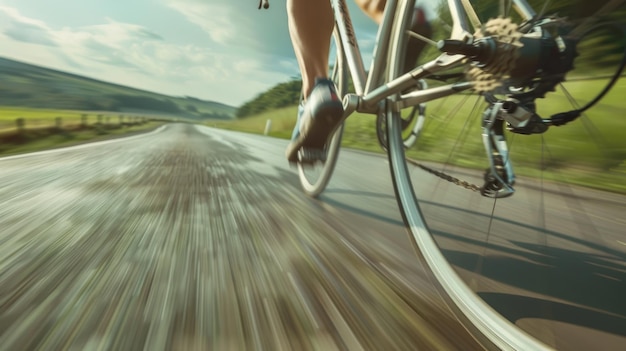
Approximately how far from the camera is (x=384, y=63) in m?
2.28

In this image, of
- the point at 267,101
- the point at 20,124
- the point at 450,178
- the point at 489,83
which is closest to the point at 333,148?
the point at 450,178

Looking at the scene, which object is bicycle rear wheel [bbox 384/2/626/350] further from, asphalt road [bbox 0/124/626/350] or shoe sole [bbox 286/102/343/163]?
shoe sole [bbox 286/102/343/163]

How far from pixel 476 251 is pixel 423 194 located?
0.36 meters

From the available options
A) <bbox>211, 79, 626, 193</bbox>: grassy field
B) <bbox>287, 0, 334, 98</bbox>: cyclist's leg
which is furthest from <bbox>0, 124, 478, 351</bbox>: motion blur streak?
<bbox>287, 0, 334, 98</bbox>: cyclist's leg

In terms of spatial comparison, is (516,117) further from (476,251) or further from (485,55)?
(476,251)

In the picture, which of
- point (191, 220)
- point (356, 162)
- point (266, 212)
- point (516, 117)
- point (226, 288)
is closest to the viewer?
point (516, 117)

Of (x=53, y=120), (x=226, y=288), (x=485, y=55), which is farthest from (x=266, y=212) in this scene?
(x=53, y=120)

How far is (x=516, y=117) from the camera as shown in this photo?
4.39 ft

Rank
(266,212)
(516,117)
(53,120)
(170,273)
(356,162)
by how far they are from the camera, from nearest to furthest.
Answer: (516,117) < (170,273) < (266,212) < (356,162) < (53,120)

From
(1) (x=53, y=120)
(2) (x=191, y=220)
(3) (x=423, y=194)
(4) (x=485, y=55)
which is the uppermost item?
(4) (x=485, y=55)

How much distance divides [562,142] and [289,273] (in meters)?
1.08

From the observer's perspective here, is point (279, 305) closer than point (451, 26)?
Yes

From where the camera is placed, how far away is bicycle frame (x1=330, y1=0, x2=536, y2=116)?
1632 millimetres

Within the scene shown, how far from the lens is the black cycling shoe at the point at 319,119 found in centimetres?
223
